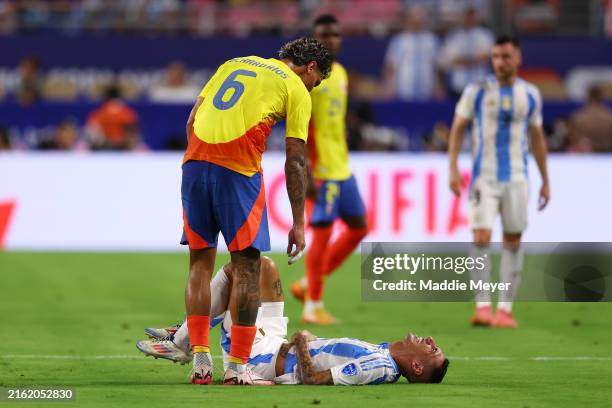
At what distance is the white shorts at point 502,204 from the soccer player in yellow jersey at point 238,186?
14.5 ft

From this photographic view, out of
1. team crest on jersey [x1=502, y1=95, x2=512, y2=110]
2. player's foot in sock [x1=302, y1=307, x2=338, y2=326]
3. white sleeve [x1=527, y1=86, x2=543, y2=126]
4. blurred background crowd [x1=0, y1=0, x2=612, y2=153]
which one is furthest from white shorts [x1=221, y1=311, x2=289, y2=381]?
blurred background crowd [x1=0, y1=0, x2=612, y2=153]

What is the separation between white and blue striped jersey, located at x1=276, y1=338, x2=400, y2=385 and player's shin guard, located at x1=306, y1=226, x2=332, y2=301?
3.88m

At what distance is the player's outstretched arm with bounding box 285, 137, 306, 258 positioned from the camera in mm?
8406

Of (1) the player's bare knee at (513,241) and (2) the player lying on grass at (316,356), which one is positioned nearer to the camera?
(2) the player lying on grass at (316,356)

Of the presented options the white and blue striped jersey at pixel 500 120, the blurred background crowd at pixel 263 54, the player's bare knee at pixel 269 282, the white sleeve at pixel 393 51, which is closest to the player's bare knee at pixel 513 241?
the white and blue striped jersey at pixel 500 120

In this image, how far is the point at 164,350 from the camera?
8.84 m

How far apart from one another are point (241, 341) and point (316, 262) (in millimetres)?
4220

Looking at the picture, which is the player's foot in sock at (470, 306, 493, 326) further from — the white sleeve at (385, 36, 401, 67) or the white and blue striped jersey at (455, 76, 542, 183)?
the white sleeve at (385, 36, 401, 67)

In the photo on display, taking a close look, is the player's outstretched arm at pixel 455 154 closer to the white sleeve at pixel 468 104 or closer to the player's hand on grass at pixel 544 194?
the white sleeve at pixel 468 104

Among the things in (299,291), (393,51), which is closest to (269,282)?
(299,291)

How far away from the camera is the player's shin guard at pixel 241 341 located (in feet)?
27.9

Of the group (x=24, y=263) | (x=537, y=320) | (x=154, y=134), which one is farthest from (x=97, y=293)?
(x=154, y=134)

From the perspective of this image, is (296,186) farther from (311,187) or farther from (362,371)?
Result: (311,187)

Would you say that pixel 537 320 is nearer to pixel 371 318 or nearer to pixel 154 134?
pixel 371 318
